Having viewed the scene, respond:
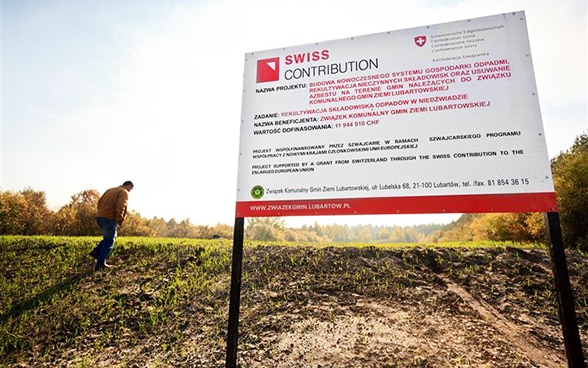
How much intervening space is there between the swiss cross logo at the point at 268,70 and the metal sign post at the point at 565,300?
11.2ft

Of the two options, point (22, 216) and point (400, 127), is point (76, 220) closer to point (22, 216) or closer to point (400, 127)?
point (22, 216)

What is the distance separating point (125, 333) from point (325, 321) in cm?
337

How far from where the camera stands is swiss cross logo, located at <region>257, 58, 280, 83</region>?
13.5 ft

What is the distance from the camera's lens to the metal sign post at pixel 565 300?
108 inches

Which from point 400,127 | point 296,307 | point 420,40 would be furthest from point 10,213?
point 420,40

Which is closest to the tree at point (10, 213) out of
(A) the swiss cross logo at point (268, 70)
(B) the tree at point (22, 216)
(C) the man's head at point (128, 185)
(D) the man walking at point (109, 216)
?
(B) the tree at point (22, 216)

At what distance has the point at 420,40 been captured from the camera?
3.76m

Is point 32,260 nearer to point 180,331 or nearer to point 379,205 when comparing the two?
point 180,331

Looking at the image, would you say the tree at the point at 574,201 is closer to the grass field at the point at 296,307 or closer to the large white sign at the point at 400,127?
the grass field at the point at 296,307

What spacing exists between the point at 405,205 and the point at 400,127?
35.6 inches

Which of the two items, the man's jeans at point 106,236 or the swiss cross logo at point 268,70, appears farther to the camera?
the man's jeans at point 106,236

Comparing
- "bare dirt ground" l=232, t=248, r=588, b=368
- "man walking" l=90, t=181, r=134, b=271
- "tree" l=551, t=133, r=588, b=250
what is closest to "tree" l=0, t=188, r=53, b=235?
"man walking" l=90, t=181, r=134, b=271

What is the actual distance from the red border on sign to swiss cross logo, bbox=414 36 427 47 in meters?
1.89

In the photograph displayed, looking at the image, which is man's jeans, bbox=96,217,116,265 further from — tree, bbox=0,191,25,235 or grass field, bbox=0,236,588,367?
tree, bbox=0,191,25,235
